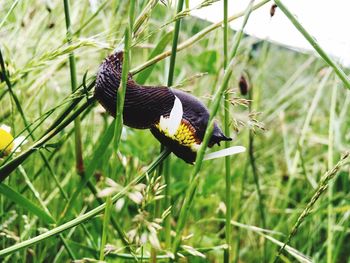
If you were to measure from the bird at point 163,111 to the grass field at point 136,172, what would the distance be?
0.07 feet

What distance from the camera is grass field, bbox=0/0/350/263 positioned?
52 centimetres

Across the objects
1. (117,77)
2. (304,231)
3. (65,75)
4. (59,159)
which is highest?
(117,77)

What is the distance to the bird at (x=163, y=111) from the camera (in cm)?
51

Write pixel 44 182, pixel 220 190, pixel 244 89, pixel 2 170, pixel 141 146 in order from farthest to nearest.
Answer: pixel 220 190, pixel 141 146, pixel 44 182, pixel 244 89, pixel 2 170

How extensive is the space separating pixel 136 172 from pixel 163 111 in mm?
179

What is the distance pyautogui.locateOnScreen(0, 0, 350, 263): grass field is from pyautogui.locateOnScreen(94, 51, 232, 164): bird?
21 millimetres

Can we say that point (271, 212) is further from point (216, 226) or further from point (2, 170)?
point (2, 170)

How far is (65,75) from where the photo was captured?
60.4 inches

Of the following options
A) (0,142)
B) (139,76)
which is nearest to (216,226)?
(139,76)

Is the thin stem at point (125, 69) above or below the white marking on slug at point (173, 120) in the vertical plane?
above

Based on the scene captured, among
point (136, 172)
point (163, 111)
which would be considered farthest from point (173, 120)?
point (136, 172)

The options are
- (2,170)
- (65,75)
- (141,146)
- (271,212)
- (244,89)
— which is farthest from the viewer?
(65,75)

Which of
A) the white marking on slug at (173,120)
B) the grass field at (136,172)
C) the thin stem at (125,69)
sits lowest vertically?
the grass field at (136,172)

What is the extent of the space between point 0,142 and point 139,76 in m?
0.20
